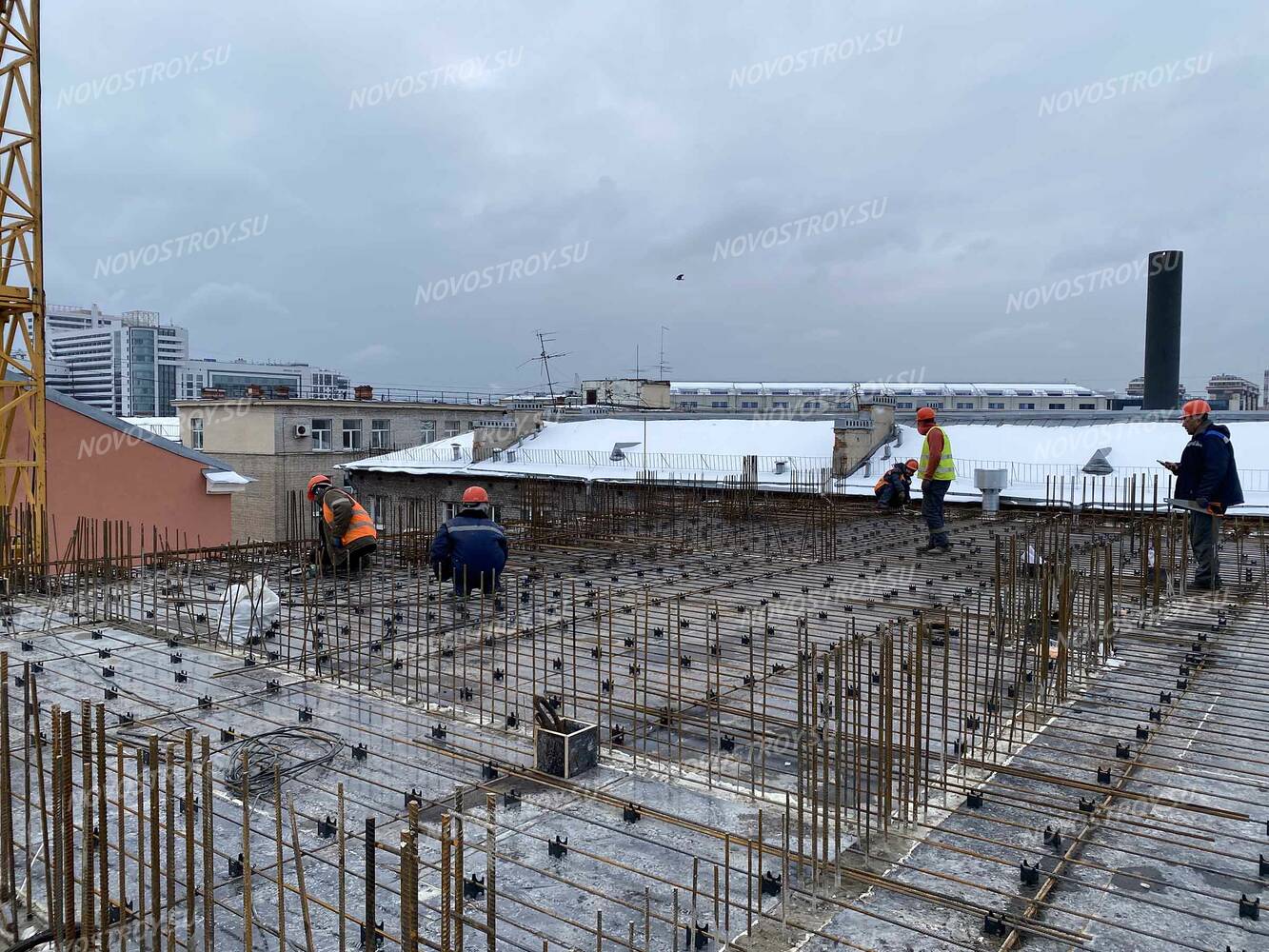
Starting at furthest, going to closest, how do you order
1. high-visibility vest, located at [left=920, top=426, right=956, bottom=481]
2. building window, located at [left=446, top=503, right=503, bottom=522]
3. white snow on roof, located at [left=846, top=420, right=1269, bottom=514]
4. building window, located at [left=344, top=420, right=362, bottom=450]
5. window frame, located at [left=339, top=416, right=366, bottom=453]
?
building window, located at [left=344, top=420, right=362, bottom=450] < window frame, located at [left=339, top=416, right=366, bottom=453] < white snow on roof, located at [left=846, top=420, right=1269, bottom=514] < building window, located at [left=446, top=503, right=503, bottom=522] < high-visibility vest, located at [left=920, top=426, right=956, bottom=481]

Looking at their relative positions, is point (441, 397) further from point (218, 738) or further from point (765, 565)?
point (218, 738)

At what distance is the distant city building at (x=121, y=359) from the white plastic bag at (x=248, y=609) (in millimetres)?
85503

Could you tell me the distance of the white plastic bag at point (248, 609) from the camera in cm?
711

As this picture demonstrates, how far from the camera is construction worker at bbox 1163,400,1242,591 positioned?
7992 millimetres

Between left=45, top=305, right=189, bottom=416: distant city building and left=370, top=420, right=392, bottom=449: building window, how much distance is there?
2189 inches

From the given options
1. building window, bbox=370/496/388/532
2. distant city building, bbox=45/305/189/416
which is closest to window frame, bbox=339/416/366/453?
building window, bbox=370/496/388/532

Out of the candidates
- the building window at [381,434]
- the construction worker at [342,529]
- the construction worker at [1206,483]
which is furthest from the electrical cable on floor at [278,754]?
the building window at [381,434]

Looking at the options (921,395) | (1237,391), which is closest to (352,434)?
(921,395)

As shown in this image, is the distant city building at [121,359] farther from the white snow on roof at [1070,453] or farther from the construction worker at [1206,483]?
the construction worker at [1206,483]

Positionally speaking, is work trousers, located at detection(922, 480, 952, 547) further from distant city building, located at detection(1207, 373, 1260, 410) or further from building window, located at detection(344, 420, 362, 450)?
distant city building, located at detection(1207, 373, 1260, 410)

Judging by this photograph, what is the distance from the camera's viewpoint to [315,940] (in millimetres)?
3008

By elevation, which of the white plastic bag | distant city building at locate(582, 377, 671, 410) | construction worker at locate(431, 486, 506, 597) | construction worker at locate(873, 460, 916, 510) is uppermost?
distant city building at locate(582, 377, 671, 410)

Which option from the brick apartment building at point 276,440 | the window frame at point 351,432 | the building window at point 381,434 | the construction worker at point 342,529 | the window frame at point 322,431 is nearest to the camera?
the construction worker at point 342,529

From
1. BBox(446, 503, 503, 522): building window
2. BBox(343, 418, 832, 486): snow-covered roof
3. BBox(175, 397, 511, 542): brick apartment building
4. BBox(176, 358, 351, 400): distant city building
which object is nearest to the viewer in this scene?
BBox(446, 503, 503, 522): building window
